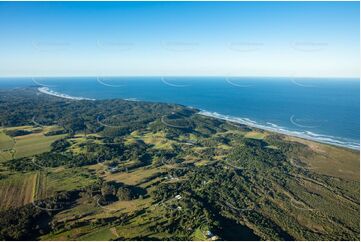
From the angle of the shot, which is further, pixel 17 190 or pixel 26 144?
pixel 26 144

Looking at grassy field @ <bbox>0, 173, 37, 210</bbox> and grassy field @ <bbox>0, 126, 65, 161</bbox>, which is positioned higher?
grassy field @ <bbox>0, 173, 37, 210</bbox>

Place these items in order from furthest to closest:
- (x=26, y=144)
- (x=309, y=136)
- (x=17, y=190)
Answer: (x=309, y=136), (x=26, y=144), (x=17, y=190)

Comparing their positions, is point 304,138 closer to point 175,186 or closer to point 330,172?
point 330,172

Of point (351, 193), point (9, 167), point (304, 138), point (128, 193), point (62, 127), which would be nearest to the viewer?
point (128, 193)

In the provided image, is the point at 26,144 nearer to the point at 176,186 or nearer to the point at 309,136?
the point at 176,186

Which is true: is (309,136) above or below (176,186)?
below

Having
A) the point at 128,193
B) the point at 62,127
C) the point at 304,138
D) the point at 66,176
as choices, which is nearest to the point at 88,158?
the point at 66,176

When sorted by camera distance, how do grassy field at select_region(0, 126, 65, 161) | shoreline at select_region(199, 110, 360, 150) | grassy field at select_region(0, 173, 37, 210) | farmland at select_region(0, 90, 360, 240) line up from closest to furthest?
1. farmland at select_region(0, 90, 360, 240)
2. grassy field at select_region(0, 173, 37, 210)
3. grassy field at select_region(0, 126, 65, 161)
4. shoreline at select_region(199, 110, 360, 150)

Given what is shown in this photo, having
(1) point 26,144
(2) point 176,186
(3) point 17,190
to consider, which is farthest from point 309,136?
(1) point 26,144

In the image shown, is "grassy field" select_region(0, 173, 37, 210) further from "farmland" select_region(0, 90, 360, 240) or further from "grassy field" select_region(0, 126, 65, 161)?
"grassy field" select_region(0, 126, 65, 161)

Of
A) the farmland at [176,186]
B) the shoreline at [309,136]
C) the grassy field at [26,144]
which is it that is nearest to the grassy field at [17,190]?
the farmland at [176,186]

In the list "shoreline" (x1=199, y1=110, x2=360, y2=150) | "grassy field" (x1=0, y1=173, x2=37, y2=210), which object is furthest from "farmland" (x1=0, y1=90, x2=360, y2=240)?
"shoreline" (x1=199, y1=110, x2=360, y2=150)
